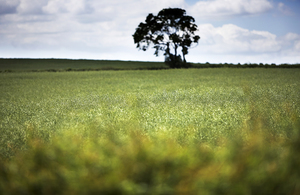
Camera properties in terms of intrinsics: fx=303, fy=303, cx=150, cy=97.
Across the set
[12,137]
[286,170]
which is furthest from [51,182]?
[12,137]

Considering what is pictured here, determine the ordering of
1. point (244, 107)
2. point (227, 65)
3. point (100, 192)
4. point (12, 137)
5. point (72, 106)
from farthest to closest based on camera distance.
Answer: point (227, 65)
point (72, 106)
point (244, 107)
point (12, 137)
point (100, 192)

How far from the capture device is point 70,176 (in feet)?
8.63

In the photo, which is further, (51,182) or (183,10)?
(183,10)

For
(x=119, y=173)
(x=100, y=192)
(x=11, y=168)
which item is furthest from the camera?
(x=11, y=168)

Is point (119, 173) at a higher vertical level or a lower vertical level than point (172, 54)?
lower

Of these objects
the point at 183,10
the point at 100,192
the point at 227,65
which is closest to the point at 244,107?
the point at 100,192

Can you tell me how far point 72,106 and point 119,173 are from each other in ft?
37.8

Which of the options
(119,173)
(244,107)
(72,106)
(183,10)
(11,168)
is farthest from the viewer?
(183,10)

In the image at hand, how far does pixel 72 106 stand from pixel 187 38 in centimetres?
4530

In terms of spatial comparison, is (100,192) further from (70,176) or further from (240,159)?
(240,159)

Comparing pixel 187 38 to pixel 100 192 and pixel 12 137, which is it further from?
pixel 100 192

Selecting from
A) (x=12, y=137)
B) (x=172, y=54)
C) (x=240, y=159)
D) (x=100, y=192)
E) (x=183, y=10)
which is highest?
(x=183, y=10)

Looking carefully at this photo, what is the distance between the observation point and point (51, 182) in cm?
276

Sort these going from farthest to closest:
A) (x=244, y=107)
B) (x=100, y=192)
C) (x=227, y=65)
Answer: (x=227, y=65) → (x=244, y=107) → (x=100, y=192)
